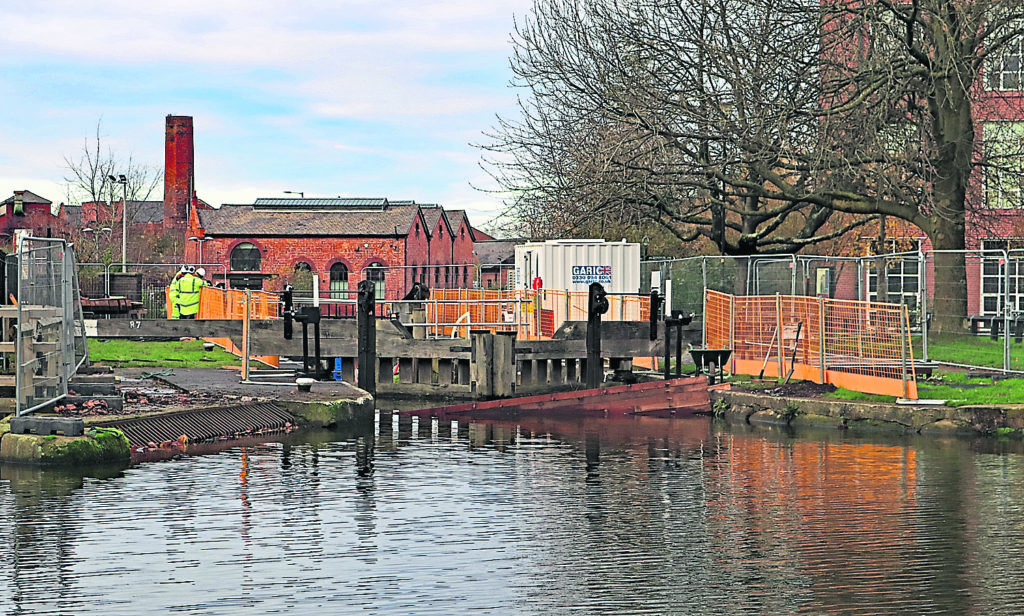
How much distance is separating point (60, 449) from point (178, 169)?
9024 cm

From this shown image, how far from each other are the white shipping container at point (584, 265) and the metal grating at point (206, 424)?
13.8m

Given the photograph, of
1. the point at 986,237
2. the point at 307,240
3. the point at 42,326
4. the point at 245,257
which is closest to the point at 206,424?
the point at 42,326

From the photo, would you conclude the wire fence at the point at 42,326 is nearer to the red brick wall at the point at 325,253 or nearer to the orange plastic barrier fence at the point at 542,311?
the orange plastic barrier fence at the point at 542,311

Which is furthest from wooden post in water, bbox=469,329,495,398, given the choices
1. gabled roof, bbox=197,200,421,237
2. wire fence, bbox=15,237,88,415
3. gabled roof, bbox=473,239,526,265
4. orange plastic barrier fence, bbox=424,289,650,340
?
gabled roof, bbox=473,239,526,265

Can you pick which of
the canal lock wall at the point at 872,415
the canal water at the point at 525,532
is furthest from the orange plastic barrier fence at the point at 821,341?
the canal water at the point at 525,532

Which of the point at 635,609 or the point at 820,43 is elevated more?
the point at 820,43

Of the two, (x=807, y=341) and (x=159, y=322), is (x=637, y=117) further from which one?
(x=159, y=322)

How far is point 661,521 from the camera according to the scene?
1173cm

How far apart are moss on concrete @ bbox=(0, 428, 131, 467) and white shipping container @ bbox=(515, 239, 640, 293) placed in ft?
58.4

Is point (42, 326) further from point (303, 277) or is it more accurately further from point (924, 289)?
point (303, 277)

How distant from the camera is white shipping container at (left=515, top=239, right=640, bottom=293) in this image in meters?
32.4

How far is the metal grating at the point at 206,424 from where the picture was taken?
1662cm

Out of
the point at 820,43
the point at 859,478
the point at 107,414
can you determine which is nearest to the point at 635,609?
the point at 859,478

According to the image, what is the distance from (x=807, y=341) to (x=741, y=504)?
11.5 metres
